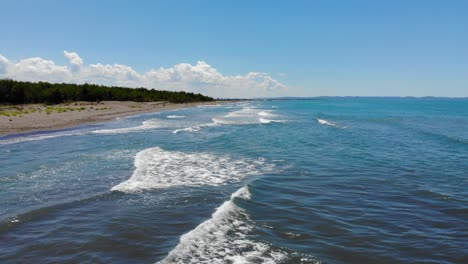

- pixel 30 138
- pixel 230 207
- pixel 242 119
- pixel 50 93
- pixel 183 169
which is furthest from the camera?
pixel 50 93

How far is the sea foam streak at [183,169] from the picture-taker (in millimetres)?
15602

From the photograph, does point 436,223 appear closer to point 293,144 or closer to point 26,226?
point 26,226

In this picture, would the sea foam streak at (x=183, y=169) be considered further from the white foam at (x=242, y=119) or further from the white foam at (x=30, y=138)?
the white foam at (x=242, y=119)

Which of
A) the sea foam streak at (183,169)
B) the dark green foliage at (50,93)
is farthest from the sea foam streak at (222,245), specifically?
the dark green foliage at (50,93)

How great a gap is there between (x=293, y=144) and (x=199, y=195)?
55.2ft

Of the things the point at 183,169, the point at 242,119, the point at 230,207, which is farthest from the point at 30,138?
the point at 242,119

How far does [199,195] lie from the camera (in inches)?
540

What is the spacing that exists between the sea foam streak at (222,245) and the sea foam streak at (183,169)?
4936mm

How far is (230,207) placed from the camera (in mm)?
12203

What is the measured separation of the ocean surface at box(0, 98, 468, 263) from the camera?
8.77 meters

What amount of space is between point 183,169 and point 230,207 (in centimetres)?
690

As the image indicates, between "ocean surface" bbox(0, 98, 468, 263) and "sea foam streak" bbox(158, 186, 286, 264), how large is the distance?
3 cm

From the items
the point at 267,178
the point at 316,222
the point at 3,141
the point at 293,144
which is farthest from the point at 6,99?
the point at 316,222

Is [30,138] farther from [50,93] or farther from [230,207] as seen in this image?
[50,93]
